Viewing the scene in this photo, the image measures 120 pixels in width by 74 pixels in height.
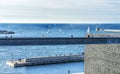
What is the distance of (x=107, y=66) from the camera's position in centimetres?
3309

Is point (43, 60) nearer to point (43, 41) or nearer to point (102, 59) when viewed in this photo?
point (102, 59)

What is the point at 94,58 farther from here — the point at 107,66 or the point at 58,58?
the point at 58,58

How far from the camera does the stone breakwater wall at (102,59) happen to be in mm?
32312

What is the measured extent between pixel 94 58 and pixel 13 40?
509 inches

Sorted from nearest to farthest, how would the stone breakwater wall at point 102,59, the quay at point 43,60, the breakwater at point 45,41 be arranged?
the breakwater at point 45,41, the stone breakwater wall at point 102,59, the quay at point 43,60

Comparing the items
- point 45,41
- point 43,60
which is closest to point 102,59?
point 45,41

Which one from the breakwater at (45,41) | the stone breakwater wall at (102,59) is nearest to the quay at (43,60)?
the stone breakwater wall at (102,59)

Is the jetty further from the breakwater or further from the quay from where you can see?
the quay

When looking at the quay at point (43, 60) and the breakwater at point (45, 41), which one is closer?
the breakwater at point (45, 41)

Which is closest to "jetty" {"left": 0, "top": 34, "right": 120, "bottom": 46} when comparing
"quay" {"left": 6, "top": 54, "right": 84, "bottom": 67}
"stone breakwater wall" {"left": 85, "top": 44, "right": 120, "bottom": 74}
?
"stone breakwater wall" {"left": 85, "top": 44, "right": 120, "bottom": 74}

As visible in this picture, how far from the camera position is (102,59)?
34.0 meters

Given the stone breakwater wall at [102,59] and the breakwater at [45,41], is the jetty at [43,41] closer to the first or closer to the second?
the breakwater at [45,41]

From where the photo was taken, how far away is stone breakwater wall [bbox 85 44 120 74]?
3231 centimetres

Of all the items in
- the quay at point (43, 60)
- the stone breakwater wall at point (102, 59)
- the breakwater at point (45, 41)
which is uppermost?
the breakwater at point (45, 41)
